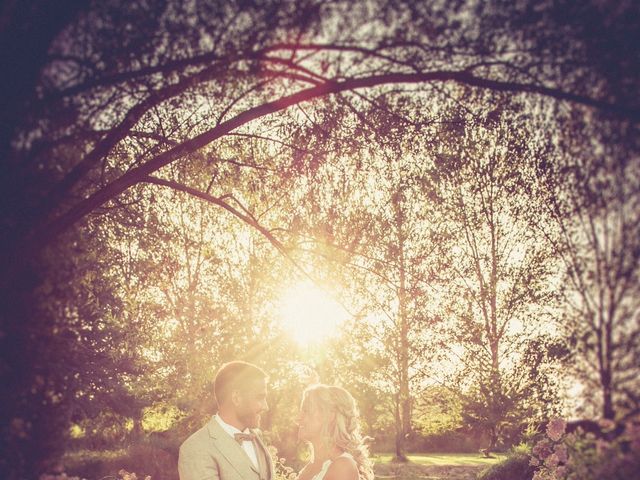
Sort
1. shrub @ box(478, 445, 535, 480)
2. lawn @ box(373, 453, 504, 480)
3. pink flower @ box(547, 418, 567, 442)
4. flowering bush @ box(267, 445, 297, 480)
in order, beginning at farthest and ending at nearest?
1. lawn @ box(373, 453, 504, 480)
2. shrub @ box(478, 445, 535, 480)
3. flowering bush @ box(267, 445, 297, 480)
4. pink flower @ box(547, 418, 567, 442)

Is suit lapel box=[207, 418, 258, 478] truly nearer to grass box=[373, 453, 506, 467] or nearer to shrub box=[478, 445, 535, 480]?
shrub box=[478, 445, 535, 480]

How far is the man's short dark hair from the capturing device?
5.25 metres

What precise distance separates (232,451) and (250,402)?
0.41 m

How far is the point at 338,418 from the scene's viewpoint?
5.81m

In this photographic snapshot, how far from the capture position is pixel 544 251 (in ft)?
50.9

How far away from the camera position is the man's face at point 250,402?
17.2 feet

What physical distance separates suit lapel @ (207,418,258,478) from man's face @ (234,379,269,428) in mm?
194

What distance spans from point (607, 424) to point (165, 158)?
367 cm

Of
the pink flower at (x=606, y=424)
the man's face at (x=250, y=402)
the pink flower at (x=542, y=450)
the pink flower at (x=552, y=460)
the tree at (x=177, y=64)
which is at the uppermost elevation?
the tree at (x=177, y=64)

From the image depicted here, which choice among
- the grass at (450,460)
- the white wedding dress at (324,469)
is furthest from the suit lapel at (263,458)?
the grass at (450,460)

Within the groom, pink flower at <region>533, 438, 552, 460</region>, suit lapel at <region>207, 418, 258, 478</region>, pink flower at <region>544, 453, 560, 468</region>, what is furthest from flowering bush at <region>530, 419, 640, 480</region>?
pink flower at <region>533, 438, 552, 460</region>

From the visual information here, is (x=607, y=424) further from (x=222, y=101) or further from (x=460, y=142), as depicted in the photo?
(x=222, y=101)

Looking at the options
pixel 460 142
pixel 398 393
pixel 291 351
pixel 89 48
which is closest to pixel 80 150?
pixel 89 48

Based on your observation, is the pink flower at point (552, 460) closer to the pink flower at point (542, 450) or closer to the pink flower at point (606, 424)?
the pink flower at point (542, 450)
